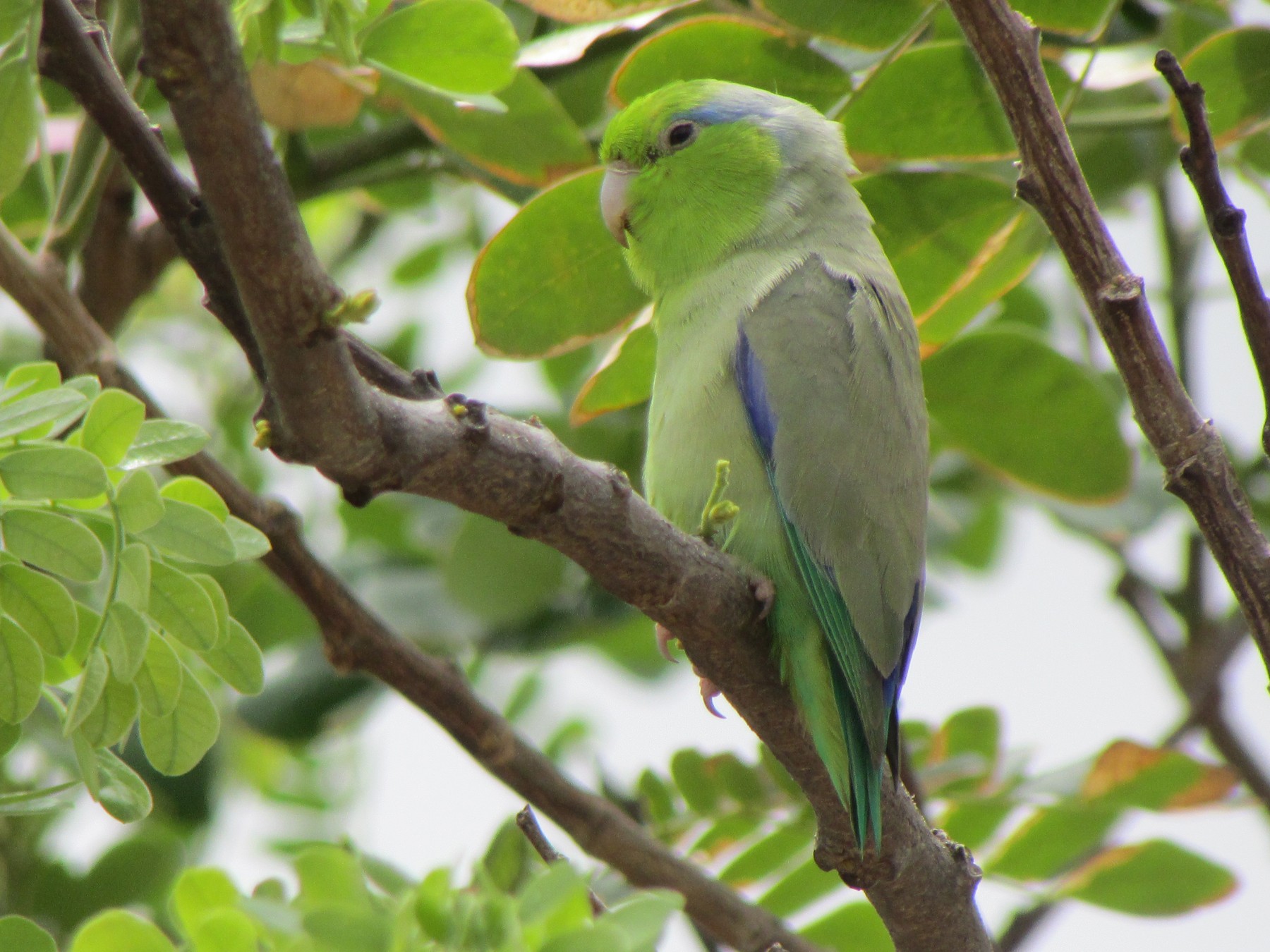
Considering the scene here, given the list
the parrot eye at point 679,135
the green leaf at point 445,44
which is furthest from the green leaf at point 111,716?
the parrot eye at point 679,135

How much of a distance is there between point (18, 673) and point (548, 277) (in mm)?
1041

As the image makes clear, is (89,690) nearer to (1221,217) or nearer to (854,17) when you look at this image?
(1221,217)

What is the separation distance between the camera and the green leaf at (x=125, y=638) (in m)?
1.24

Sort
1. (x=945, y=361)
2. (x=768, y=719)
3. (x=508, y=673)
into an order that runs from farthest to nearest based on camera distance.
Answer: (x=508, y=673), (x=945, y=361), (x=768, y=719)

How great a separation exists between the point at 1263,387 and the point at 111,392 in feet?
3.99

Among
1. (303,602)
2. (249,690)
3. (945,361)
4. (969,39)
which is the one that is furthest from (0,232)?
(945,361)

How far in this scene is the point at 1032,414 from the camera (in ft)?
7.78

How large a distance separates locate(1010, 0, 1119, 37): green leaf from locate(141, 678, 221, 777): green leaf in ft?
5.21

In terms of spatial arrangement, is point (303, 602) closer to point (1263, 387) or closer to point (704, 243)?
point (704, 243)

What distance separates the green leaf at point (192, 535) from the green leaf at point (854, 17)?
1.21m

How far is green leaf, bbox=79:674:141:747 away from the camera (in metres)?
1.30

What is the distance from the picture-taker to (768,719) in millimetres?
1821

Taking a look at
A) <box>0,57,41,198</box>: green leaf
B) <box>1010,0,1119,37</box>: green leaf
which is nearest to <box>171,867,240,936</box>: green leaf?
<box>0,57,41,198</box>: green leaf

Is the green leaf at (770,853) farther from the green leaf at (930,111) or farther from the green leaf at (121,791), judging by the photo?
the green leaf at (121,791)
